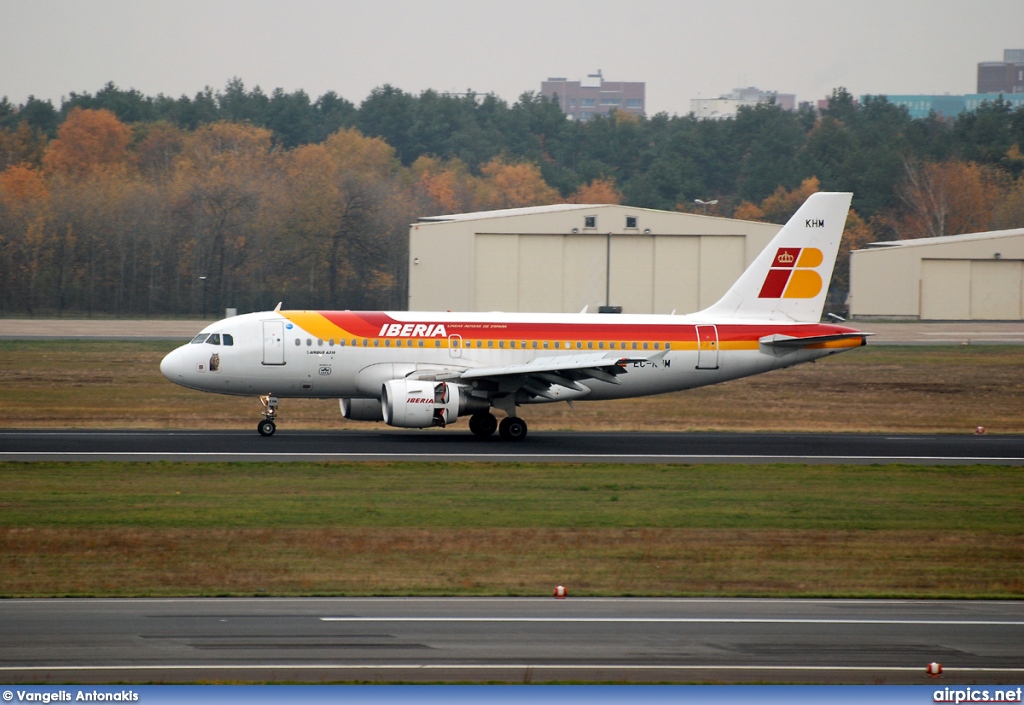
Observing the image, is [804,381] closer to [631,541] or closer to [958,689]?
[631,541]

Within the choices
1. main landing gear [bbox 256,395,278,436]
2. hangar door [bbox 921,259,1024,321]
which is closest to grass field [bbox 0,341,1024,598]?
main landing gear [bbox 256,395,278,436]

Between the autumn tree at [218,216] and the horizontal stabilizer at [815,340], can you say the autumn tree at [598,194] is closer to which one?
the autumn tree at [218,216]

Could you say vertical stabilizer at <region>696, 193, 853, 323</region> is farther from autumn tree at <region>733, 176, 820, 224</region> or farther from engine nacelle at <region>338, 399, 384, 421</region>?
autumn tree at <region>733, 176, 820, 224</region>

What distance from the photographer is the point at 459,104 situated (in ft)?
561

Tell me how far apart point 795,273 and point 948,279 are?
1957 inches

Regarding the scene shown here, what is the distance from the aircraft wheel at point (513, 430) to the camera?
33.1m

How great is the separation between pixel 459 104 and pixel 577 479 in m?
150

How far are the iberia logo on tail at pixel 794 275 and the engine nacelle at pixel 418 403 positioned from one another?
417 inches

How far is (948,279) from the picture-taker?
264ft

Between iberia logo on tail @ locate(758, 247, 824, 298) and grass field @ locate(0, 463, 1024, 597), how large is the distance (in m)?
9.01

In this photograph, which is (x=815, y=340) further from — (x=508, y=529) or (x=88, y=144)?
(x=88, y=144)

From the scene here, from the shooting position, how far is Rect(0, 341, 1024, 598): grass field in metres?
16.8

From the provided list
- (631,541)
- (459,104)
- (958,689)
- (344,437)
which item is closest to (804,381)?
(344,437)

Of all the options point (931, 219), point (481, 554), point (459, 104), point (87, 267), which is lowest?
point (481, 554)
